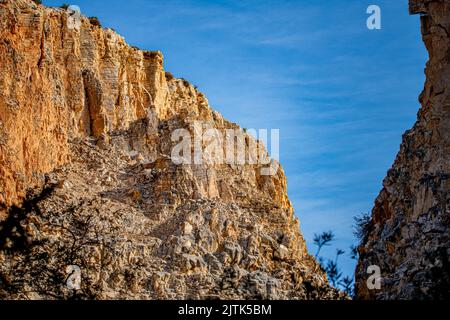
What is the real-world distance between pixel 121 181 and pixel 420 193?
65.0 ft

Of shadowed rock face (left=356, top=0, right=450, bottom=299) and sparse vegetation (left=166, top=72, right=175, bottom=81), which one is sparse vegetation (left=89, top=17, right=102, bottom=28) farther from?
shadowed rock face (left=356, top=0, right=450, bottom=299)

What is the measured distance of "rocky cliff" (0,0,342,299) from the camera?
5188 centimetres

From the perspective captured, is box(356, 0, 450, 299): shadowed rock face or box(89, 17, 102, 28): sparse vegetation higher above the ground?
box(89, 17, 102, 28): sparse vegetation

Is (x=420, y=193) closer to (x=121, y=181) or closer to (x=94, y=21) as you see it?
(x=121, y=181)

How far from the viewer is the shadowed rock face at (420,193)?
41.2 metres

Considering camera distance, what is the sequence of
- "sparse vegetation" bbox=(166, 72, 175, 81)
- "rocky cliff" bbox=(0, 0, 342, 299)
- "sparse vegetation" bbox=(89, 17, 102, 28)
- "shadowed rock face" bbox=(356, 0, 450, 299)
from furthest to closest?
"sparse vegetation" bbox=(166, 72, 175, 81), "sparse vegetation" bbox=(89, 17, 102, 28), "rocky cliff" bbox=(0, 0, 342, 299), "shadowed rock face" bbox=(356, 0, 450, 299)

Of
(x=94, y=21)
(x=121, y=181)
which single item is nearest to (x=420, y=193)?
(x=121, y=181)

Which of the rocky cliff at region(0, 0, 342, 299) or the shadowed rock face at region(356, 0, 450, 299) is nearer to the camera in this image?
the shadowed rock face at region(356, 0, 450, 299)

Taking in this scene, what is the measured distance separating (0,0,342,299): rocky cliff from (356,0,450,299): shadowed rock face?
3.49m

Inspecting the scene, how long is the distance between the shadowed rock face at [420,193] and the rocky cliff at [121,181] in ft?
11.4

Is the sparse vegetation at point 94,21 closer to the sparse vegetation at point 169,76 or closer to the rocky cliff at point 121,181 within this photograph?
the rocky cliff at point 121,181

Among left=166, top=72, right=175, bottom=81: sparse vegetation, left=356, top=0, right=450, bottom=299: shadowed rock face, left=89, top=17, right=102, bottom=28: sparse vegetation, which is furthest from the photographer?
left=166, top=72, right=175, bottom=81: sparse vegetation

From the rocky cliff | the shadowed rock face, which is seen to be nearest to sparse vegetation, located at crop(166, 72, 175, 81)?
the rocky cliff

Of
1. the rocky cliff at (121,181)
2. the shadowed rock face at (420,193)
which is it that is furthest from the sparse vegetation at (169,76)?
the shadowed rock face at (420,193)
